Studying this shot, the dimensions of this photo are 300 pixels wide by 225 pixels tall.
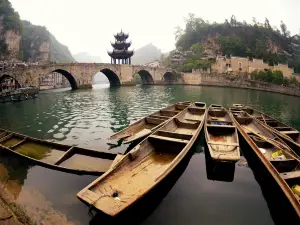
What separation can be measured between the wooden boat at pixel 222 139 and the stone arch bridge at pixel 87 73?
30.5 meters

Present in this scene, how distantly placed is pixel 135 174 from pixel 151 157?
56.0 inches

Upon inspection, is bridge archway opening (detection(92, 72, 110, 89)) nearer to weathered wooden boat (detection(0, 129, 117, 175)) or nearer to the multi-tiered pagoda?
the multi-tiered pagoda

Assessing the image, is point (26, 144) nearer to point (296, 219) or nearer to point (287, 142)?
point (296, 219)

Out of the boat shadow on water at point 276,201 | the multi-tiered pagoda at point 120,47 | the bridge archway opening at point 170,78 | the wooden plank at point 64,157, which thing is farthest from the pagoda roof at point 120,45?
the boat shadow on water at point 276,201

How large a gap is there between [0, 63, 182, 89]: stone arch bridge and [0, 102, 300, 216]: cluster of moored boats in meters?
27.3

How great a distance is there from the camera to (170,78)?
217ft

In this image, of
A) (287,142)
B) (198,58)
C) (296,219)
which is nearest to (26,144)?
(296,219)

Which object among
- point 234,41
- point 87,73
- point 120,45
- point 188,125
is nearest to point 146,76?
point 120,45

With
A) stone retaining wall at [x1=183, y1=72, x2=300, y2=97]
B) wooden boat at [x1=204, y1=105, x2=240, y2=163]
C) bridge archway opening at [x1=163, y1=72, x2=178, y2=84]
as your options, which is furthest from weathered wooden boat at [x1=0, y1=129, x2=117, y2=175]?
bridge archway opening at [x1=163, y1=72, x2=178, y2=84]

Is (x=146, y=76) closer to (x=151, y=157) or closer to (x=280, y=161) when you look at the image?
(x=151, y=157)

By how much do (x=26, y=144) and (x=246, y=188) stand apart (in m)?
9.10

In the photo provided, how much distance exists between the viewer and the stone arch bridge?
33.8 m

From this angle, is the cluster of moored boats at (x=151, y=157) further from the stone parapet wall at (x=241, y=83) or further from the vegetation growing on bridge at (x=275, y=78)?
the vegetation growing on bridge at (x=275, y=78)

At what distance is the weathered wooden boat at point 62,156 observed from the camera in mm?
7160
